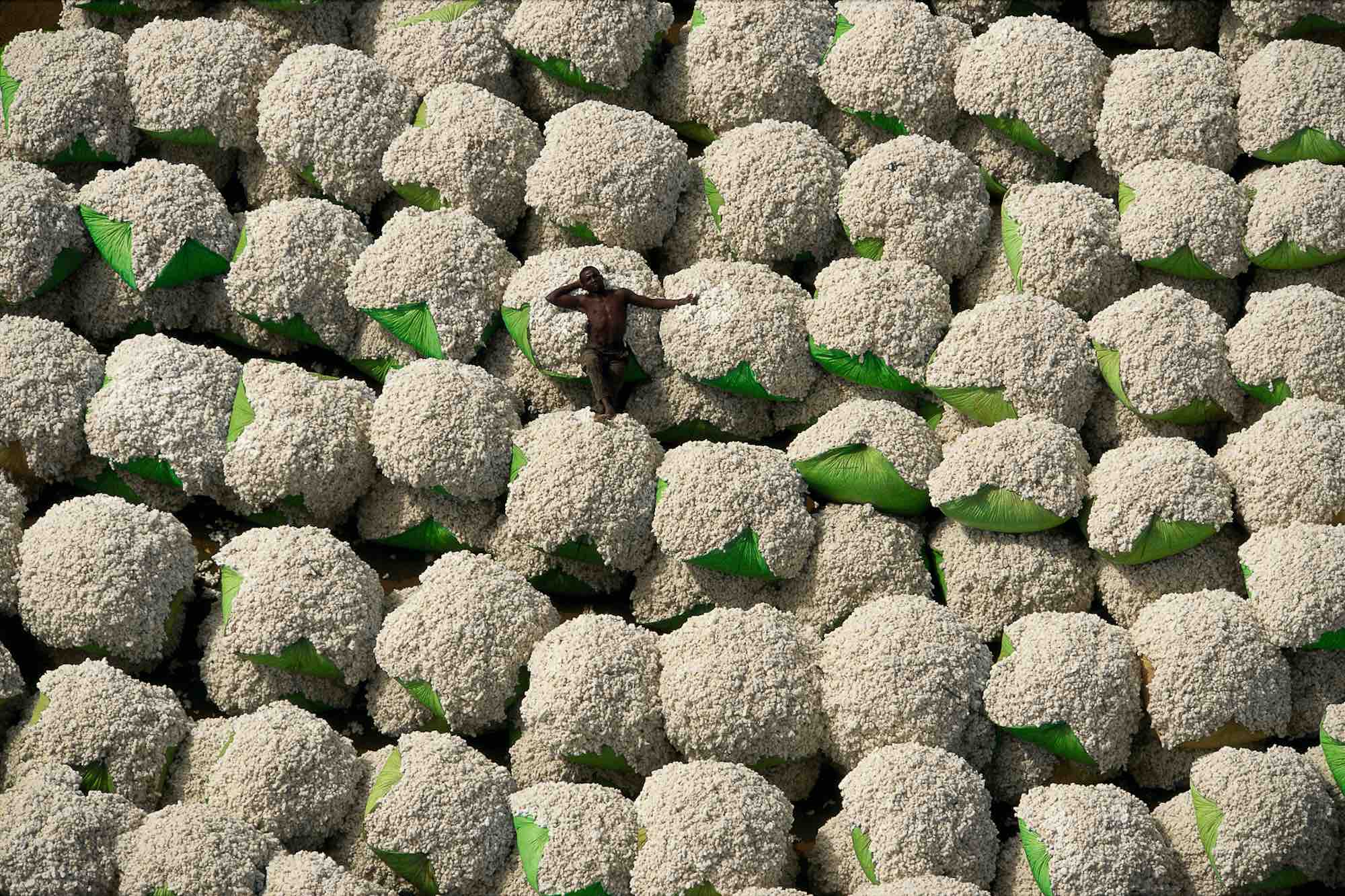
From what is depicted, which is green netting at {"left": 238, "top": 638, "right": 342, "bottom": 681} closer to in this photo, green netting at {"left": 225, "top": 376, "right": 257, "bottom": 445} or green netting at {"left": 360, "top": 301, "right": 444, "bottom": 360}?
green netting at {"left": 225, "top": 376, "right": 257, "bottom": 445}

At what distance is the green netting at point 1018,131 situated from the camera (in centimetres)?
636

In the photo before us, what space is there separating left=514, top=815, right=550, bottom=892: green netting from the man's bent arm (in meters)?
1.49

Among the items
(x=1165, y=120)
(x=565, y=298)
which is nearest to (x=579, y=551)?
(x=565, y=298)

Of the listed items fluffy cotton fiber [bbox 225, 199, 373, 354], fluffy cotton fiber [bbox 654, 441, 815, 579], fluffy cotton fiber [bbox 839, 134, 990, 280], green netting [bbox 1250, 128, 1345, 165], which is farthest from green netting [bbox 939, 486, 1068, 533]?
fluffy cotton fiber [bbox 225, 199, 373, 354]

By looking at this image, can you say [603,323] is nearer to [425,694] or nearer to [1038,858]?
[425,694]

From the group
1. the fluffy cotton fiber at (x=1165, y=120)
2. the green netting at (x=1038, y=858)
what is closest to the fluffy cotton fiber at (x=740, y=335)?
the fluffy cotton fiber at (x=1165, y=120)

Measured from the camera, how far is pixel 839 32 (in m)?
6.51

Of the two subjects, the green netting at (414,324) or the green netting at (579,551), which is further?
the green netting at (414,324)

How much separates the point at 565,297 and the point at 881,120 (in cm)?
122

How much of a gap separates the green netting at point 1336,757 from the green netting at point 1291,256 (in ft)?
4.73

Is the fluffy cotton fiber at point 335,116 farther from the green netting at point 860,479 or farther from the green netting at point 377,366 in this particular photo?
the green netting at point 860,479

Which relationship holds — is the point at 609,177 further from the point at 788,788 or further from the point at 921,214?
the point at 788,788

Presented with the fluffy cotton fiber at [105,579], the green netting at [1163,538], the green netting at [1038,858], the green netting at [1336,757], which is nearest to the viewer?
the green netting at [1038,858]

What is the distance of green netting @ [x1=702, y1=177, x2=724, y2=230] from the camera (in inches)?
250
